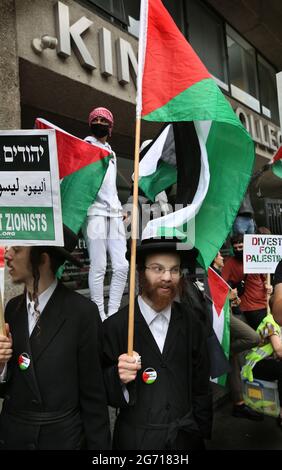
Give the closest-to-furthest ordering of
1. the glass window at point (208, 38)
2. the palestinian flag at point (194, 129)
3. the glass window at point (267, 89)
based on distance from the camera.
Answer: the palestinian flag at point (194, 129), the glass window at point (208, 38), the glass window at point (267, 89)

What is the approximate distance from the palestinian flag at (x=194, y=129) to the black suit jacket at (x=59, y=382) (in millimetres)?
715

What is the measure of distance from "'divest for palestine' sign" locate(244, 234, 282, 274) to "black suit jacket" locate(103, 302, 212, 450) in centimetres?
206

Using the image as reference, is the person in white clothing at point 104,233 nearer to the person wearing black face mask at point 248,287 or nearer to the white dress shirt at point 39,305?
the person wearing black face mask at point 248,287

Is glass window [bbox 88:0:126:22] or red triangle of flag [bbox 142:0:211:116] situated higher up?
glass window [bbox 88:0:126:22]

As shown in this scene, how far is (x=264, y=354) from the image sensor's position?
3340 mm

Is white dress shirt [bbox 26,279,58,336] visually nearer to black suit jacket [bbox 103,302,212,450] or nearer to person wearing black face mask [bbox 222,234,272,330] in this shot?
black suit jacket [bbox 103,302,212,450]

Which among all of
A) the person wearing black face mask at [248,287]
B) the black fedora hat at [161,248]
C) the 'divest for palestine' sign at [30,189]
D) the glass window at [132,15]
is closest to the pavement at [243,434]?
the person wearing black face mask at [248,287]

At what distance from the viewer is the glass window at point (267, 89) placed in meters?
11.7

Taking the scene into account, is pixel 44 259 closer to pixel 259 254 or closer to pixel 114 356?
pixel 114 356

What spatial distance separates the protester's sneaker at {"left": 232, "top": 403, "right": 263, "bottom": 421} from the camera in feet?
11.6

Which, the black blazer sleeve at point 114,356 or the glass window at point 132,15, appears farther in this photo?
the glass window at point 132,15

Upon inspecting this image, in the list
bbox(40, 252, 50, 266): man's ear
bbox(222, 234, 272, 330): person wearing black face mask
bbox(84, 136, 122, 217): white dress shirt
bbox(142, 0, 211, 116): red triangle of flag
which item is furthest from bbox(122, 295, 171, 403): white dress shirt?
bbox(222, 234, 272, 330): person wearing black face mask

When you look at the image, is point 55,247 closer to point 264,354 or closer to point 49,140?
point 49,140
